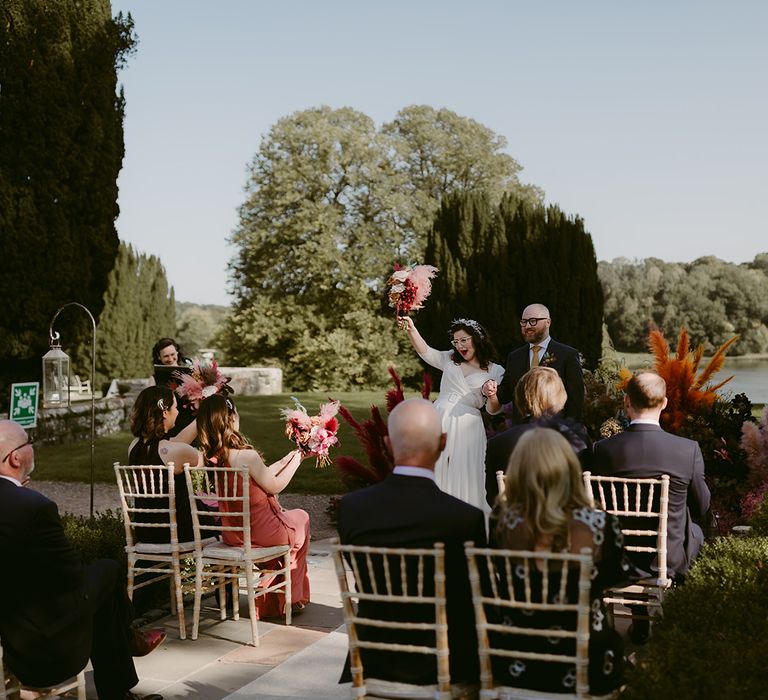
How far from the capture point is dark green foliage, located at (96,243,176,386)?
96.5ft

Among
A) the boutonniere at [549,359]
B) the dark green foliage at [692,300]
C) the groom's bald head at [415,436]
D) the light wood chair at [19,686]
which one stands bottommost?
the light wood chair at [19,686]

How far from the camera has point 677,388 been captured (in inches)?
274

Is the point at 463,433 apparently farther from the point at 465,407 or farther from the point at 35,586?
the point at 35,586

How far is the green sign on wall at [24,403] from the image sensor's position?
335 inches

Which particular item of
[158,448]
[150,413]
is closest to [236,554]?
[158,448]

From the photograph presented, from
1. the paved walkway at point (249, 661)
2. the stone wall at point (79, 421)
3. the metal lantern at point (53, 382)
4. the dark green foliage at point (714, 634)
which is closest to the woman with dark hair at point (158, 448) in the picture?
the paved walkway at point (249, 661)

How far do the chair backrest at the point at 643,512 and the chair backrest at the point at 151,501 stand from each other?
2.57m

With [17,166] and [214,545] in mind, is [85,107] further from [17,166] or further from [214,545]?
[214,545]

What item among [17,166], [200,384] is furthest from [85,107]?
[200,384]

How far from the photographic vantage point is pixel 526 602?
9.02 feet

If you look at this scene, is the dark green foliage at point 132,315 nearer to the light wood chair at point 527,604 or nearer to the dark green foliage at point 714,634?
the dark green foliage at point 714,634

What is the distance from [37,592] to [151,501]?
2.27m

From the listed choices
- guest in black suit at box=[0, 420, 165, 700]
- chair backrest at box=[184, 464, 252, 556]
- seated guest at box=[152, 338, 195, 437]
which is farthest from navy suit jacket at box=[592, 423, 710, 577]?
seated guest at box=[152, 338, 195, 437]

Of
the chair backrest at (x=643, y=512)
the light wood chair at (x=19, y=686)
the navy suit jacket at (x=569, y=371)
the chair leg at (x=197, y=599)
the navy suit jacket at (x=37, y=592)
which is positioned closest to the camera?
the navy suit jacket at (x=37, y=592)
